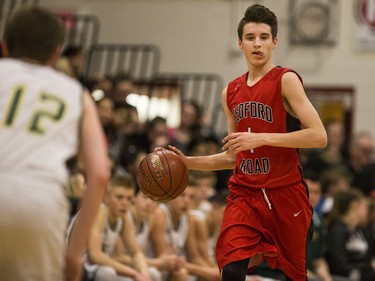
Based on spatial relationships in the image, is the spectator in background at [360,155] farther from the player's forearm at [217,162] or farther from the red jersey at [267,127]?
the red jersey at [267,127]

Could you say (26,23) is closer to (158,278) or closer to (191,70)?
(158,278)

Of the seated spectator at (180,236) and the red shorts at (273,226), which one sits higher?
the red shorts at (273,226)

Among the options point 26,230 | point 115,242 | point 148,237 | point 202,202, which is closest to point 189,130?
point 202,202

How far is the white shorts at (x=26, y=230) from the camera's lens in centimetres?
319

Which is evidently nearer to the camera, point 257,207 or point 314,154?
point 257,207

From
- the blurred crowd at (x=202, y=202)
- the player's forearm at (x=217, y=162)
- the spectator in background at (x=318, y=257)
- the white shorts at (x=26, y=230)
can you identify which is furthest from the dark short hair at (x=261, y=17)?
the spectator in background at (x=318, y=257)

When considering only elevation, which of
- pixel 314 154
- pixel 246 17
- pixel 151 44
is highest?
pixel 246 17

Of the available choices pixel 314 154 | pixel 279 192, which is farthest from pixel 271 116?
pixel 314 154

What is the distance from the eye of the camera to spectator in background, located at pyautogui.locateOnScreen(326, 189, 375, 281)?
9.59 meters

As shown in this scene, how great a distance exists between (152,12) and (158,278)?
8852mm

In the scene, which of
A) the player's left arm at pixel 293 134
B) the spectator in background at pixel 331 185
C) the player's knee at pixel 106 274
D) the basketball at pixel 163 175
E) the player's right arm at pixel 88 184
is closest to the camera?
the player's right arm at pixel 88 184

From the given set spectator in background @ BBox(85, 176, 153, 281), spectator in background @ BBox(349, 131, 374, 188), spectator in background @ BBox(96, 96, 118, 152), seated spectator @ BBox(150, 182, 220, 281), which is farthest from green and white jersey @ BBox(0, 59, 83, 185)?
spectator in background @ BBox(349, 131, 374, 188)

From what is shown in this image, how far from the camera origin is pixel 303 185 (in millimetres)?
5398

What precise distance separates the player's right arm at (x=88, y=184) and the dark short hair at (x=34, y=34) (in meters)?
0.31
